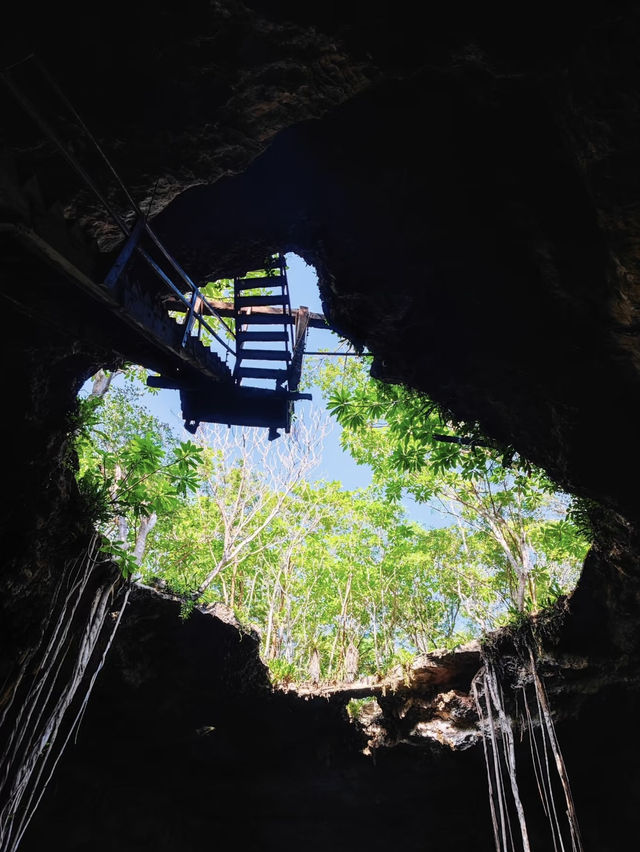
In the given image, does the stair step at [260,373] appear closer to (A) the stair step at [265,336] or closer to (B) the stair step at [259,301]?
(A) the stair step at [265,336]

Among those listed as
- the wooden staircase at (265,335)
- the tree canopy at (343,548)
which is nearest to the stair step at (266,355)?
the wooden staircase at (265,335)

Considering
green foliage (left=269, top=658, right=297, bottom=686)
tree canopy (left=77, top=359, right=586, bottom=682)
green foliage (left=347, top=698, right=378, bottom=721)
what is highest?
tree canopy (left=77, top=359, right=586, bottom=682)

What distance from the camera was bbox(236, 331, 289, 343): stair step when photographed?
5793 millimetres

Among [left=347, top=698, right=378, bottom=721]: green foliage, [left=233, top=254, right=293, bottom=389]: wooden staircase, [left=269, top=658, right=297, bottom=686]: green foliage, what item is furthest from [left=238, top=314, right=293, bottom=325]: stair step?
[left=347, top=698, right=378, bottom=721]: green foliage

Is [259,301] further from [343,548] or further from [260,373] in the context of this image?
[343,548]

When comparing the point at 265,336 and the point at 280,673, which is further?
the point at 280,673

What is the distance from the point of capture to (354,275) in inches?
188

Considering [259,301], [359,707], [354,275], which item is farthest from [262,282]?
[359,707]

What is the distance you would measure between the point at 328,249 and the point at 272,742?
299 inches

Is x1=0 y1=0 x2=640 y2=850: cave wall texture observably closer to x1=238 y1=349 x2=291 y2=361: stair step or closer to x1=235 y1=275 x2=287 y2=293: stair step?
x1=235 y1=275 x2=287 y2=293: stair step

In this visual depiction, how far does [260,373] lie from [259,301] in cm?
93

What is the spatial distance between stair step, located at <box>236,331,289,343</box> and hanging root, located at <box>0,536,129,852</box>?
121 inches

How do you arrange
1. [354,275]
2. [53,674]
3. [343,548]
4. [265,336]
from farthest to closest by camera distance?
1. [343,548]
2. [265,336]
3. [53,674]
4. [354,275]

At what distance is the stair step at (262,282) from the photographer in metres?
5.71
